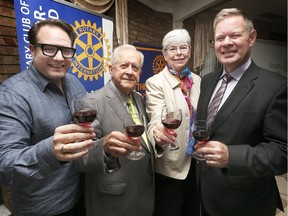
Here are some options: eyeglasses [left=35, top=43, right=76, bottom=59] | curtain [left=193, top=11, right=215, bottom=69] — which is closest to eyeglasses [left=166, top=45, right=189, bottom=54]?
eyeglasses [left=35, top=43, right=76, bottom=59]

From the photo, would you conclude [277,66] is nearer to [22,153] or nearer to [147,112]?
[147,112]

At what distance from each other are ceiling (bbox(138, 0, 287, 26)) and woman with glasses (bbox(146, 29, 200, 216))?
124 inches

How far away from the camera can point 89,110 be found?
3.34 ft

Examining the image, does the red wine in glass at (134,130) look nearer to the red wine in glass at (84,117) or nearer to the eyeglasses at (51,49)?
the red wine in glass at (84,117)

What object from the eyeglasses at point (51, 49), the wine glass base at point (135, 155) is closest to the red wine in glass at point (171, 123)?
the wine glass base at point (135, 155)

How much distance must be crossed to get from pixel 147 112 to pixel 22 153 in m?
0.99

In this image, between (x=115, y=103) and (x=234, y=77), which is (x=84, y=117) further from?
(x=234, y=77)

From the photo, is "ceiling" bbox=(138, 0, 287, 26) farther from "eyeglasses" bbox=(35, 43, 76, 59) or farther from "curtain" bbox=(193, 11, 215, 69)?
"eyeglasses" bbox=(35, 43, 76, 59)

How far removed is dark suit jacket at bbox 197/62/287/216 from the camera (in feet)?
3.43

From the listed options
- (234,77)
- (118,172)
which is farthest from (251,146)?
(118,172)

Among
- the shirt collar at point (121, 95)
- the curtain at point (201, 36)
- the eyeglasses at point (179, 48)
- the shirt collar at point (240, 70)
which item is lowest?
the shirt collar at point (121, 95)

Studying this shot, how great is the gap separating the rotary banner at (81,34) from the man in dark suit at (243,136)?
5.89ft

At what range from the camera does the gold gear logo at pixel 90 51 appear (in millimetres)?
2584

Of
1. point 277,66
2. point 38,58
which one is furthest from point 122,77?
point 277,66
